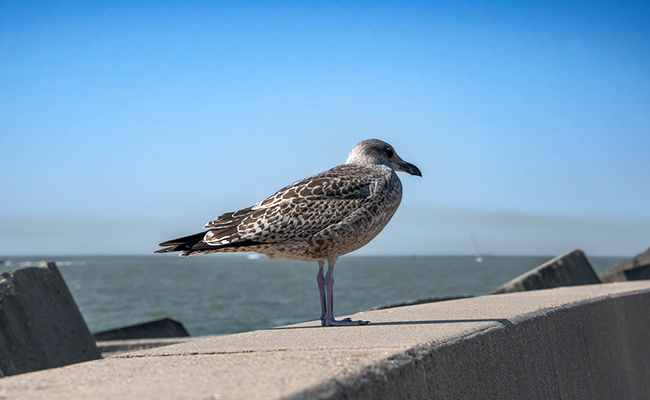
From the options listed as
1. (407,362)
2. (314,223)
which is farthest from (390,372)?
(314,223)

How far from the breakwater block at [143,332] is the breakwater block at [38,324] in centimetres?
529

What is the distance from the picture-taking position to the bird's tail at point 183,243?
5230mm

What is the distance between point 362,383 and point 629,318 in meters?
4.32

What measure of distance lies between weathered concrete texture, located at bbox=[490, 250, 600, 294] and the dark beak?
4.95 metres

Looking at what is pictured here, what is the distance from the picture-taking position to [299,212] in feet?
17.3

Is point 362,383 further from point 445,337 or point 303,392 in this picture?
point 445,337

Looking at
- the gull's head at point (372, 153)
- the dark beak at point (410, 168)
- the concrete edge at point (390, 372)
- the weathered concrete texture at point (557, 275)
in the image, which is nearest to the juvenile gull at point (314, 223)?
the gull's head at point (372, 153)

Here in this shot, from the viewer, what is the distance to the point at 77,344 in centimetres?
773

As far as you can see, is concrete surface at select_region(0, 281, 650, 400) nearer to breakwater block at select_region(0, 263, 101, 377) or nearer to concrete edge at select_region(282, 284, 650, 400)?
concrete edge at select_region(282, 284, 650, 400)

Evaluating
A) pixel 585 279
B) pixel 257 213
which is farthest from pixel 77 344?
pixel 585 279

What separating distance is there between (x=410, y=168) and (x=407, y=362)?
→ 3.19 metres

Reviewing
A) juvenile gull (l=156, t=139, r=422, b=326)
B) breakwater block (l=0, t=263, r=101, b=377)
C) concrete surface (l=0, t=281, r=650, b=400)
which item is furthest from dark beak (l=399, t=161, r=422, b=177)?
breakwater block (l=0, t=263, r=101, b=377)

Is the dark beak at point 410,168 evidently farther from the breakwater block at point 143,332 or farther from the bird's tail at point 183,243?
the breakwater block at point 143,332

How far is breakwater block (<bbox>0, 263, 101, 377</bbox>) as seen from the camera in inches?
266
